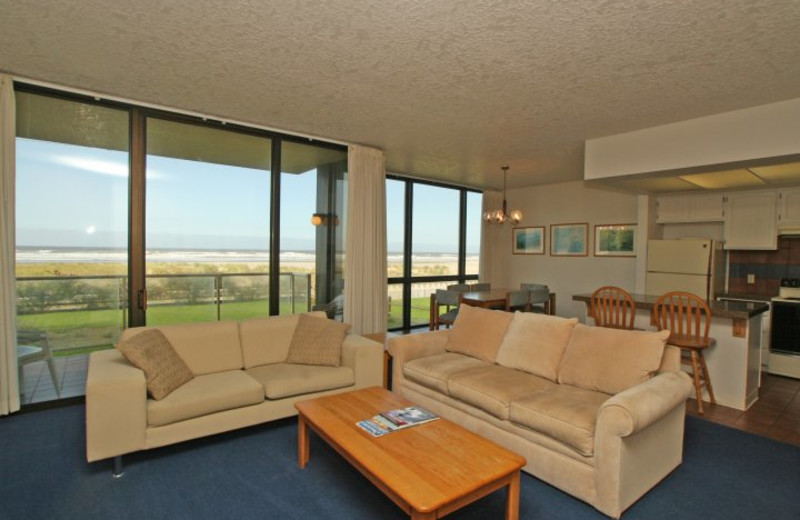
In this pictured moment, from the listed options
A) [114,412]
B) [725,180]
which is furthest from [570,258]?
[114,412]

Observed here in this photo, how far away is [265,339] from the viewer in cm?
353

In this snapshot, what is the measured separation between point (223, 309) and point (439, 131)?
2933 mm

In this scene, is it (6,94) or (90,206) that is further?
(90,206)

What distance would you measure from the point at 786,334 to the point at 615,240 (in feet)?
7.50

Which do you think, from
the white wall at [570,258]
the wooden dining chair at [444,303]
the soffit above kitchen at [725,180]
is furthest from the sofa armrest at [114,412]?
the white wall at [570,258]

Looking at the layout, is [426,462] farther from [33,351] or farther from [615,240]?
[615,240]

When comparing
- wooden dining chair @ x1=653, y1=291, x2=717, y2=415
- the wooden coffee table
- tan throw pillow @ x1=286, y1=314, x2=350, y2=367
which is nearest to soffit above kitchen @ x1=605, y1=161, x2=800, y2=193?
wooden dining chair @ x1=653, y1=291, x2=717, y2=415

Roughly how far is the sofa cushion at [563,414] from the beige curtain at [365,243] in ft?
8.83

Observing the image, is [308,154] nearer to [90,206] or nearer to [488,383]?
[90,206]

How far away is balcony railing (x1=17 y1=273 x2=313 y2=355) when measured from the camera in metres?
3.42

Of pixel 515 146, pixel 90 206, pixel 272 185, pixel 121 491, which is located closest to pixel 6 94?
pixel 90 206

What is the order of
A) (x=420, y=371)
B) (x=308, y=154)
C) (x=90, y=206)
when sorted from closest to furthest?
1. (x=420, y=371)
2. (x=90, y=206)
3. (x=308, y=154)

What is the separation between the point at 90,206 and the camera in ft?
11.6

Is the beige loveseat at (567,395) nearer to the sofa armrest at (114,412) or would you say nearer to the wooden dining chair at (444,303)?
the wooden dining chair at (444,303)
